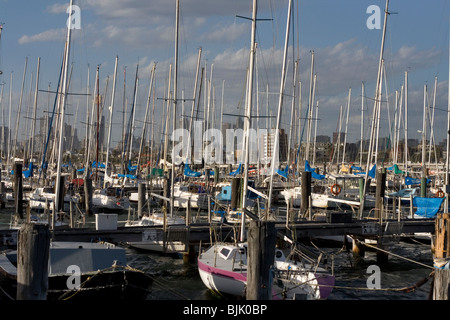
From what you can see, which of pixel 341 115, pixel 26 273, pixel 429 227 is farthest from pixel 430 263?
pixel 341 115

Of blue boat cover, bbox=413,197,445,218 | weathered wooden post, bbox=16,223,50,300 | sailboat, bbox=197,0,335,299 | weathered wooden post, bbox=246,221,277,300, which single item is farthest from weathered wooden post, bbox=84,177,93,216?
weathered wooden post, bbox=246,221,277,300

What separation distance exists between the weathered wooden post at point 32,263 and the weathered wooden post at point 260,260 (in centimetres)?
537

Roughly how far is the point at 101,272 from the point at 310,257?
7.99 meters

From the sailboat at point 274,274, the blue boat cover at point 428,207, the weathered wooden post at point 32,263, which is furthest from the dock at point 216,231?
the weathered wooden post at point 32,263

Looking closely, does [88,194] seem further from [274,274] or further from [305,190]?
[274,274]

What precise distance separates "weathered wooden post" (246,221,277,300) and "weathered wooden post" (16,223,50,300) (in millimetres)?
5374

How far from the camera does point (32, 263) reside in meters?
15.3

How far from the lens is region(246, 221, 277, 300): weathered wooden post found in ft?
54.1

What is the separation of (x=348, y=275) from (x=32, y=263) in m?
17.6

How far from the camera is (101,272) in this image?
21547mm

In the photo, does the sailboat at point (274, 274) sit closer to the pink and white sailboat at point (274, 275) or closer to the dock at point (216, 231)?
the pink and white sailboat at point (274, 275)

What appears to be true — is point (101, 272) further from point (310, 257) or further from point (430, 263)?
point (430, 263)

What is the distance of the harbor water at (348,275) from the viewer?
24828 mm
